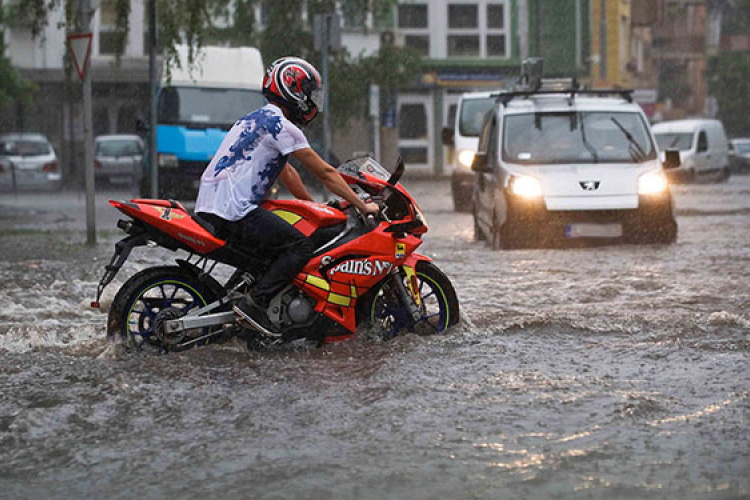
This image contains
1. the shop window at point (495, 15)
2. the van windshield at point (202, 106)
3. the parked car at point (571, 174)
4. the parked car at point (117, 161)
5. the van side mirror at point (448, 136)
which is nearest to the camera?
the parked car at point (571, 174)

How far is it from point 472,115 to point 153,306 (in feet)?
59.9

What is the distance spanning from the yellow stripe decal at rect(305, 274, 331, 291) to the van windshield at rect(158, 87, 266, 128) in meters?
18.1

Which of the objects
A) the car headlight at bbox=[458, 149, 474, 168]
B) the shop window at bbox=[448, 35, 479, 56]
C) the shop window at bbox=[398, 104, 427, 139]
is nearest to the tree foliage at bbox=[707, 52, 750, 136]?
the shop window at bbox=[448, 35, 479, 56]

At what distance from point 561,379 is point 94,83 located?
4402 centimetres

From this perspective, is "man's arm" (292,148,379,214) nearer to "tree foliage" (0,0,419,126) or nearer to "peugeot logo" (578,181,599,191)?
"peugeot logo" (578,181,599,191)

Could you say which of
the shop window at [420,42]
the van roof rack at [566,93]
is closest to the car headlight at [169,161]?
the van roof rack at [566,93]

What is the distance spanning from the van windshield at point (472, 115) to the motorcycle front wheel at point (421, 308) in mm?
16777

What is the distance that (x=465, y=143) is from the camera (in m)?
25.2

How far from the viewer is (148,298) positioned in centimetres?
784

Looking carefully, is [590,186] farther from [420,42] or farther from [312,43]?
[420,42]

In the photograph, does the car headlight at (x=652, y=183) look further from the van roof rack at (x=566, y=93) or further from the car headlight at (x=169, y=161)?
the car headlight at (x=169, y=161)

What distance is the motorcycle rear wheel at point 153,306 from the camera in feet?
25.4

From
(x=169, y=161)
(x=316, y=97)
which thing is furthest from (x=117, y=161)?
(x=316, y=97)

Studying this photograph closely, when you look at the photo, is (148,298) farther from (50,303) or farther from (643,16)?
(643,16)
